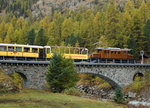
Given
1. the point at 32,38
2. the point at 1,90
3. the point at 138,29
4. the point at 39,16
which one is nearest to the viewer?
the point at 1,90

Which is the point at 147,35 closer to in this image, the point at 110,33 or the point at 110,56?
the point at 110,33

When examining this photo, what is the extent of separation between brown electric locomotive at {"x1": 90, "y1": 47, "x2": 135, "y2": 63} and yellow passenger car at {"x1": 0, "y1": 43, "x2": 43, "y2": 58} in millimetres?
14155

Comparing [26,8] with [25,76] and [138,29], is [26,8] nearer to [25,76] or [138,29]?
[138,29]

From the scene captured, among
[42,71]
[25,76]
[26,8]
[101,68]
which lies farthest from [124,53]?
[26,8]

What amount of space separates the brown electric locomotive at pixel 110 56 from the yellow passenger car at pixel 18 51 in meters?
14.2

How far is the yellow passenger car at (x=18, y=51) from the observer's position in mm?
28906

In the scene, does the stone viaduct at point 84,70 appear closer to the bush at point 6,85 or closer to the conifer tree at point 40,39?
the bush at point 6,85

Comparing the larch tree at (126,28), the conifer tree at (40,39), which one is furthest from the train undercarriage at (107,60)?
the conifer tree at (40,39)

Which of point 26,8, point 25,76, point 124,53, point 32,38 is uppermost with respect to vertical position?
point 26,8

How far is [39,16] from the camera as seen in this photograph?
16225 centimetres

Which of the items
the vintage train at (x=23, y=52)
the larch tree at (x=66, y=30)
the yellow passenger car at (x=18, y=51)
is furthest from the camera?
the larch tree at (x=66, y=30)

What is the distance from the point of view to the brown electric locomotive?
4069cm

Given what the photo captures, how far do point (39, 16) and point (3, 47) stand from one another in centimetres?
13855

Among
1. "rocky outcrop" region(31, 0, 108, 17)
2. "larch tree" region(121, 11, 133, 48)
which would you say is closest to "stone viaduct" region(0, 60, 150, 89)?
"larch tree" region(121, 11, 133, 48)
